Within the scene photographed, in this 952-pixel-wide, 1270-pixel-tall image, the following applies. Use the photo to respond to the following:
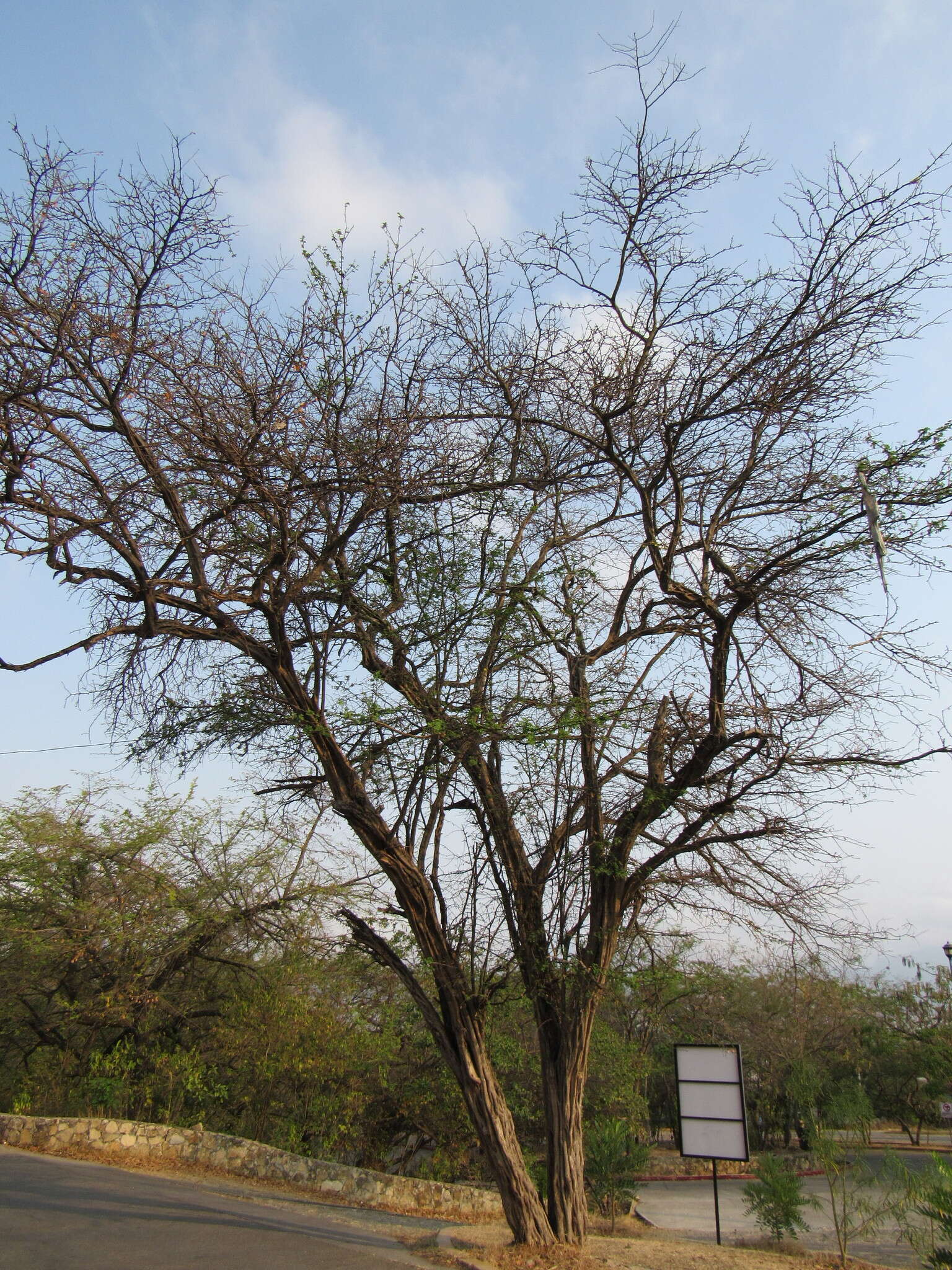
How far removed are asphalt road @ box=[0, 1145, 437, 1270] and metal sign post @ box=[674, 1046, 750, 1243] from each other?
304 cm

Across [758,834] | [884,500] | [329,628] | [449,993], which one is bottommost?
[449,993]

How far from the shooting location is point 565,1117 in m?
6.82

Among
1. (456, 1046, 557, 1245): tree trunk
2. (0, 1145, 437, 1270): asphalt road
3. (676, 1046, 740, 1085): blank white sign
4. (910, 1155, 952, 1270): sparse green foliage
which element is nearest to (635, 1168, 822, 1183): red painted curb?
(910, 1155, 952, 1270): sparse green foliage

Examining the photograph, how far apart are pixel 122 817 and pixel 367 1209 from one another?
6550 millimetres

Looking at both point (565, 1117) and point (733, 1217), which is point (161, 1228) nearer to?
point (565, 1117)

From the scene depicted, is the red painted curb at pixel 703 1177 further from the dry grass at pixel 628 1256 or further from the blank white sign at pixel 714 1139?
the blank white sign at pixel 714 1139

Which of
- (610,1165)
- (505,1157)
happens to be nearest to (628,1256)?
(505,1157)

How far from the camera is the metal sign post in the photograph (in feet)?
26.4

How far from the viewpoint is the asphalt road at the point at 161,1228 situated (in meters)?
5.63

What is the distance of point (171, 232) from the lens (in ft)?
18.2

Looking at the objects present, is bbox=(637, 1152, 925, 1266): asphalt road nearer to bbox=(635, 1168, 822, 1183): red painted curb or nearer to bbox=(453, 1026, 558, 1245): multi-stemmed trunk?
bbox=(635, 1168, 822, 1183): red painted curb

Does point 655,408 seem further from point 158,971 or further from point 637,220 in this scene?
point 158,971

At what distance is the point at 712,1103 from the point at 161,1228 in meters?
5.09

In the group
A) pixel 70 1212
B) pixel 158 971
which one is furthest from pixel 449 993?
pixel 158 971
